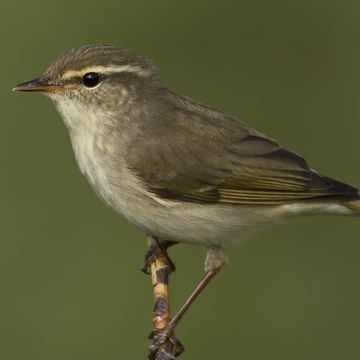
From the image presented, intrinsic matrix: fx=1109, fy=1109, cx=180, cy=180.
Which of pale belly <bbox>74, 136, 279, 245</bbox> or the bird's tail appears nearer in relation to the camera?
pale belly <bbox>74, 136, 279, 245</bbox>

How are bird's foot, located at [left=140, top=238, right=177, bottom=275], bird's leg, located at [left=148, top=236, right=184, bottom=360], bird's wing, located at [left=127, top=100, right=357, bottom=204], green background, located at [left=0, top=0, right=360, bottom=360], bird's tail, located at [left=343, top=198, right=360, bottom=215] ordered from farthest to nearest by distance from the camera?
green background, located at [left=0, top=0, right=360, bottom=360]
bird's foot, located at [left=140, top=238, right=177, bottom=275]
bird's tail, located at [left=343, top=198, right=360, bottom=215]
bird's wing, located at [left=127, top=100, right=357, bottom=204]
bird's leg, located at [left=148, top=236, right=184, bottom=360]

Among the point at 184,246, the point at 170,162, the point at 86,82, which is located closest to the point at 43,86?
the point at 86,82

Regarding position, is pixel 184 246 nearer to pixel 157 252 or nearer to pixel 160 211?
pixel 157 252

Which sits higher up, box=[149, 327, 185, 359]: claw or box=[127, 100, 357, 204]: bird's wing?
box=[127, 100, 357, 204]: bird's wing

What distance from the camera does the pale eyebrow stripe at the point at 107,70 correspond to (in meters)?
7.56

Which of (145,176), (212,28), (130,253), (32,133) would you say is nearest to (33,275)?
(130,253)

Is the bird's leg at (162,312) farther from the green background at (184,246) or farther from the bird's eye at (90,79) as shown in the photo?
the green background at (184,246)

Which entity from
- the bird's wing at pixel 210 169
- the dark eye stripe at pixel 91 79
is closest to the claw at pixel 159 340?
the bird's wing at pixel 210 169

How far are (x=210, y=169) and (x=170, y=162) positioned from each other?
0.29m

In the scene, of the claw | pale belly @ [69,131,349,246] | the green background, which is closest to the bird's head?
pale belly @ [69,131,349,246]

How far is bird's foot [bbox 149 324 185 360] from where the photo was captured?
7512 mm

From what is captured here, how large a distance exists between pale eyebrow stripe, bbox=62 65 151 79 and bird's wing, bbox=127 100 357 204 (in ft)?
1.27

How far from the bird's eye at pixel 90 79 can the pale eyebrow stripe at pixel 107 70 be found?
0.08 ft

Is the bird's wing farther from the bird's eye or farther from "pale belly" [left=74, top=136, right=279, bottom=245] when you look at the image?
the bird's eye
